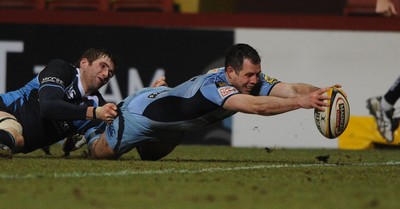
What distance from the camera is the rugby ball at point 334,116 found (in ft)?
28.6

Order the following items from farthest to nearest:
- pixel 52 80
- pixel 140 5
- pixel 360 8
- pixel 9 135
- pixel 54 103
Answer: pixel 140 5 < pixel 360 8 < pixel 52 80 < pixel 9 135 < pixel 54 103

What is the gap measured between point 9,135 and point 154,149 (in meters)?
1.46

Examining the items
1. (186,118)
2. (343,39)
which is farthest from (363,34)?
(186,118)

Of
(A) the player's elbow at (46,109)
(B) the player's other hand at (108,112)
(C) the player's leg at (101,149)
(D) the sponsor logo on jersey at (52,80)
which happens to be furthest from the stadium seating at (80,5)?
(B) the player's other hand at (108,112)

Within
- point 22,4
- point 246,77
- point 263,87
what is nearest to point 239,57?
point 246,77

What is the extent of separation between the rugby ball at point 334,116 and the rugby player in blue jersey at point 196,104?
0.97ft

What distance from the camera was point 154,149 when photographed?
32.2ft

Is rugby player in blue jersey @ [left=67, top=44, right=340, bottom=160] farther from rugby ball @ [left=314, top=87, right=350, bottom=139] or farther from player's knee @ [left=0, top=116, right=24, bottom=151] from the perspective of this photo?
player's knee @ [left=0, top=116, right=24, bottom=151]

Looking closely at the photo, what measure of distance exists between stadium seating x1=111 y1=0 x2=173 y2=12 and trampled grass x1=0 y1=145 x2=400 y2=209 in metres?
5.07

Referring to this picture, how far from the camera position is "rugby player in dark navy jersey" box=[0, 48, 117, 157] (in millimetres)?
9109

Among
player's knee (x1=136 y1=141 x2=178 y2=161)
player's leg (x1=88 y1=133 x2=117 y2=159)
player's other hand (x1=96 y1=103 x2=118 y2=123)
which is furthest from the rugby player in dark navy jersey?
player's knee (x1=136 y1=141 x2=178 y2=161)

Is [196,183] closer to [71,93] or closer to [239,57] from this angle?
[239,57]

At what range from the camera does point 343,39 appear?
1429cm

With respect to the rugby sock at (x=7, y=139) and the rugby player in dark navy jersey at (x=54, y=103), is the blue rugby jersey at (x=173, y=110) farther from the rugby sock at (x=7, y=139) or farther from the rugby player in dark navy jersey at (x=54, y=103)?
the rugby sock at (x=7, y=139)
